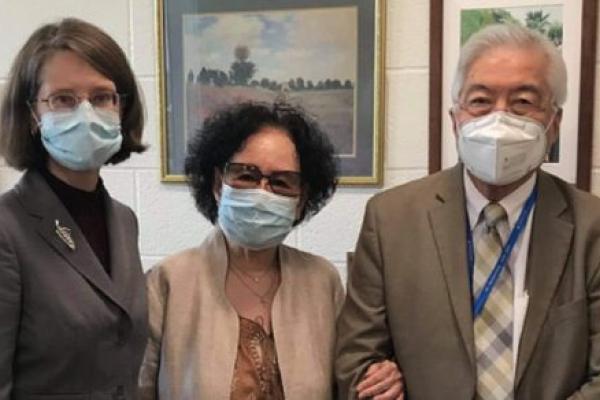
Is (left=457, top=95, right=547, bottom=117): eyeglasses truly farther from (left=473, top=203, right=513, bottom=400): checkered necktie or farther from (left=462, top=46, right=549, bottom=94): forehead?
(left=473, top=203, right=513, bottom=400): checkered necktie

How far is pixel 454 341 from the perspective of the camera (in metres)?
1.47

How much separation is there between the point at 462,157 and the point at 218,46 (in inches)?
41.7

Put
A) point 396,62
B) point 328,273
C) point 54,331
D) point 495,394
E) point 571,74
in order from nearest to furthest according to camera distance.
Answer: point 54,331, point 495,394, point 328,273, point 571,74, point 396,62

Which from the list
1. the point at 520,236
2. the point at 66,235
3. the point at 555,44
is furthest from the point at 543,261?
the point at 66,235

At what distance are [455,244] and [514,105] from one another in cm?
32

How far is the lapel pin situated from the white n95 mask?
2.72 feet

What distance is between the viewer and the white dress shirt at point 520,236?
1.46m

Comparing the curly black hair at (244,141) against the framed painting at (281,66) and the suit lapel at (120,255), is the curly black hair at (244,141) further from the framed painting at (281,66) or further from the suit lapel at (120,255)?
the framed painting at (281,66)

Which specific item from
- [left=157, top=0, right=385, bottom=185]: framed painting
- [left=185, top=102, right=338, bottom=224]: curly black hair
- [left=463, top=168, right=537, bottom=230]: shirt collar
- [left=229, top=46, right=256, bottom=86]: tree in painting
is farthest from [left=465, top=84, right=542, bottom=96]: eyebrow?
[left=229, top=46, right=256, bottom=86]: tree in painting

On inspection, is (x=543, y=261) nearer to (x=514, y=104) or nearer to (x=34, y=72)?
(x=514, y=104)

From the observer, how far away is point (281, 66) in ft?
7.38

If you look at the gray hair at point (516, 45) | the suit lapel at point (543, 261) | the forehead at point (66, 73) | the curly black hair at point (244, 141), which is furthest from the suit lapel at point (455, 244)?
the forehead at point (66, 73)

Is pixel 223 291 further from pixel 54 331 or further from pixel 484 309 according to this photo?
pixel 484 309

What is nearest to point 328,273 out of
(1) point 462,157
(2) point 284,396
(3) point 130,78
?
(2) point 284,396
